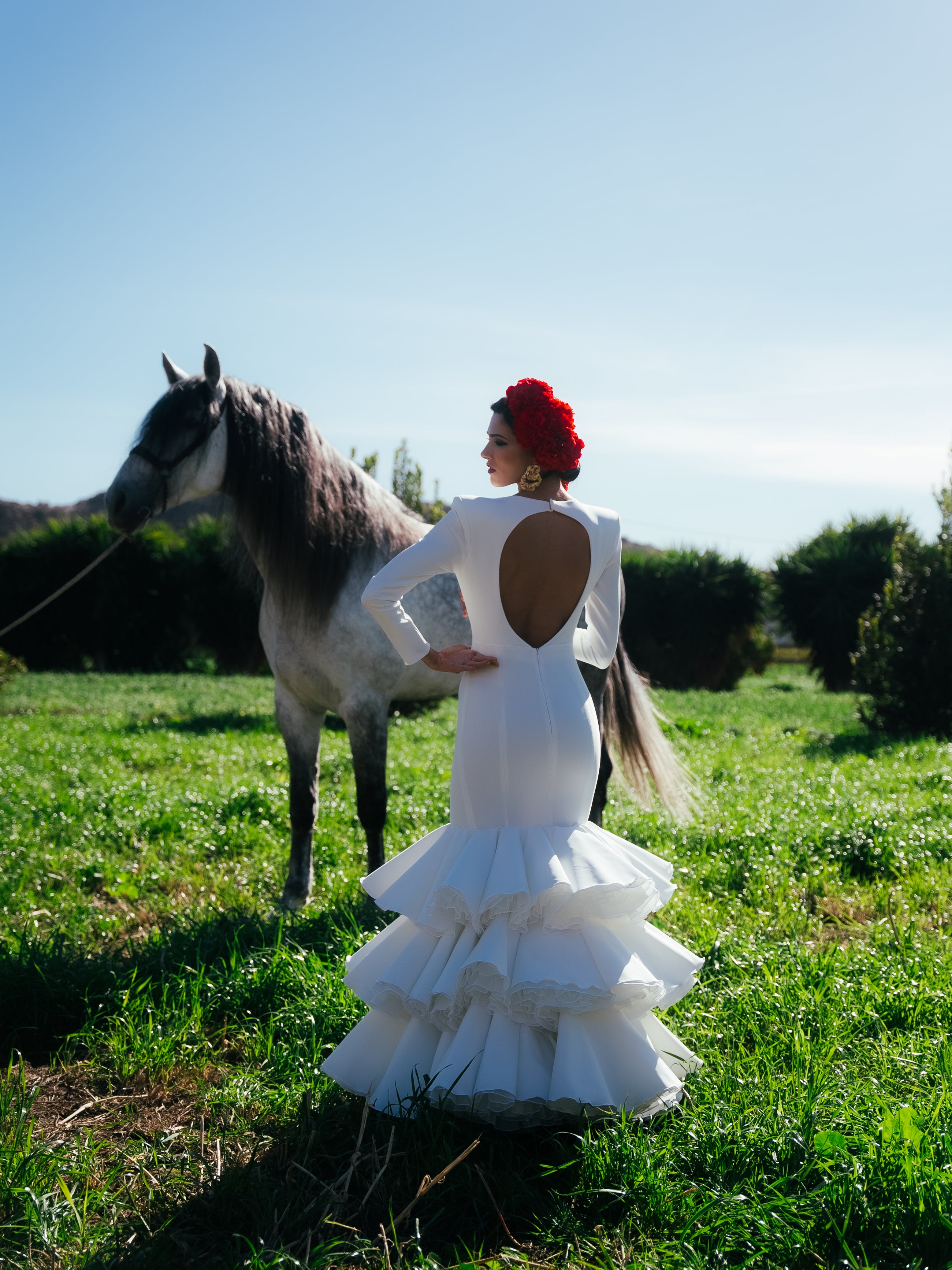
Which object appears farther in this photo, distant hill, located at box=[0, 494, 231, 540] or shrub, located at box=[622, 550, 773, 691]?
distant hill, located at box=[0, 494, 231, 540]

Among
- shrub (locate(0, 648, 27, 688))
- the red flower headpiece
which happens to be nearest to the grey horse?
the red flower headpiece

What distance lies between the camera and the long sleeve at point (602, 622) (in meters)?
2.82

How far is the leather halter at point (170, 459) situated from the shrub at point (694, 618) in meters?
18.0

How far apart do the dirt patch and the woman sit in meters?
0.55

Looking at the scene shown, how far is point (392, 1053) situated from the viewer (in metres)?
2.50

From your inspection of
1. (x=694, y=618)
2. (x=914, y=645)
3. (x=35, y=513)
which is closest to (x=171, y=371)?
(x=914, y=645)

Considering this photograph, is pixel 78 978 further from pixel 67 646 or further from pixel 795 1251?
pixel 67 646

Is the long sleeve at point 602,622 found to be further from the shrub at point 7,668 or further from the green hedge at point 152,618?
the green hedge at point 152,618

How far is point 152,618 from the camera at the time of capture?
22.3 m

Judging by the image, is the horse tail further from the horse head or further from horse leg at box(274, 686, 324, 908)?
the horse head

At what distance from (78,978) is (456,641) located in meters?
2.29

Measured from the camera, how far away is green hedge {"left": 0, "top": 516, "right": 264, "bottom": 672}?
21812mm

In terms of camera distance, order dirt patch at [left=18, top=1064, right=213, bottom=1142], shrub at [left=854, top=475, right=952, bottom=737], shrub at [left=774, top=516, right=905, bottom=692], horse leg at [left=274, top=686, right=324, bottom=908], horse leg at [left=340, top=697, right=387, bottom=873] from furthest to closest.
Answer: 1. shrub at [left=774, top=516, right=905, bottom=692]
2. shrub at [left=854, top=475, right=952, bottom=737]
3. horse leg at [left=274, top=686, right=324, bottom=908]
4. horse leg at [left=340, top=697, right=387, bottom=873]
5. dirt patch at [left=18, top=1064, right=213, bottom=1142]

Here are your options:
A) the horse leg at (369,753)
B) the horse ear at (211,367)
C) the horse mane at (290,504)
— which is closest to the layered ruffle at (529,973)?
the horse leg at (369,753)
